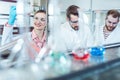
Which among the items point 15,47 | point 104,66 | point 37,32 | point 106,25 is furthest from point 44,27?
point 104,66

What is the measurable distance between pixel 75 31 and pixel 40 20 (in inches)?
10.5

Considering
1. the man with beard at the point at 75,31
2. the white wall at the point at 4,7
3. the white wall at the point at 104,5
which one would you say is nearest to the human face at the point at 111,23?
the man with beard at the point at 75,31

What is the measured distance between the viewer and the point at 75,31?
152 centimetres

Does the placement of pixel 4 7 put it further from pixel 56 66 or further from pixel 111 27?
pixel 56 66

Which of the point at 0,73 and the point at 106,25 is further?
→ the point at 106,25

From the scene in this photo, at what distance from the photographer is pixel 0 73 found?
502mm

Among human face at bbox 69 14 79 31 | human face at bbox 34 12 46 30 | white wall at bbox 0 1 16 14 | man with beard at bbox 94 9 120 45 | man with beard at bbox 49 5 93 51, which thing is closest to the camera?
man with beard at bbox 49 5 93 51

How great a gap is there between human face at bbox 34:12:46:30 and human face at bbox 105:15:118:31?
701mm

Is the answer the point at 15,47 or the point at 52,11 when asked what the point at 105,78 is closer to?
the point at 15,47

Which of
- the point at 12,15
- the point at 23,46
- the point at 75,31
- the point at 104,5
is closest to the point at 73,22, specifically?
the point at 75,31

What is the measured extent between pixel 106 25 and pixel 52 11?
847mm

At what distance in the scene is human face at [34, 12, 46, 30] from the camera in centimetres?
141

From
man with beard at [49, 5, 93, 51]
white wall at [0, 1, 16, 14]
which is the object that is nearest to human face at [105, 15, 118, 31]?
man with beard at [49, 5, 93, 51]

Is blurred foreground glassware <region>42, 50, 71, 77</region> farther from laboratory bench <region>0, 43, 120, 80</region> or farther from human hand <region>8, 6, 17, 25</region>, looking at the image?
human hand <region>8, 6, 17, 25</region>
